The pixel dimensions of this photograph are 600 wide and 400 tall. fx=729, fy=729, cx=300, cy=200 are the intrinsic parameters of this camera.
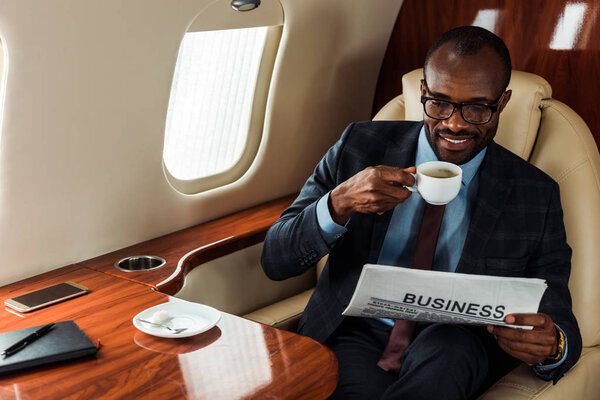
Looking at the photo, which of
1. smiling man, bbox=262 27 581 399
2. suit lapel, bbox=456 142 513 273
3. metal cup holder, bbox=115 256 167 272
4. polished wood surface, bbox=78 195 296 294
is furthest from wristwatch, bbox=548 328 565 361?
metal cup holder, bbox=115 256 167 272

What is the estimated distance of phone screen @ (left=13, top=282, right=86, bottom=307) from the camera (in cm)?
185

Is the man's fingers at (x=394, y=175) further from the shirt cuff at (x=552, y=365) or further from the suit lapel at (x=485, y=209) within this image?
the shirt cuff at (x=552, y=365)

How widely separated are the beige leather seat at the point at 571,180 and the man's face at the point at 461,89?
0.23 m

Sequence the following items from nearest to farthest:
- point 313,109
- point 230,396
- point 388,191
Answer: point 230,396 → point 388,191 → point 313,109

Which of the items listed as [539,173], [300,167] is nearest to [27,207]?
[300,167]

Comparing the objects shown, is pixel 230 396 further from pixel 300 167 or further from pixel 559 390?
pixel 300 167

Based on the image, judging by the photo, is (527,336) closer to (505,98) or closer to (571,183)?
(571,183)

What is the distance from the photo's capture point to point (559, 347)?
5.70ft

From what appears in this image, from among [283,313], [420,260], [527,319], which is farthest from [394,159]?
[283,313]

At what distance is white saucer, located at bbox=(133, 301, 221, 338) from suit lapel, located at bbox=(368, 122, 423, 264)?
18.9 inches

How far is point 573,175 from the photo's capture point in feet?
6.56

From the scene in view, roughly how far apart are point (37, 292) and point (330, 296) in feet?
2.54

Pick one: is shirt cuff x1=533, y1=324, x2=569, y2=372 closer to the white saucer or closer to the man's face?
the man's face

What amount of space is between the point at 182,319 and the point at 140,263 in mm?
599
